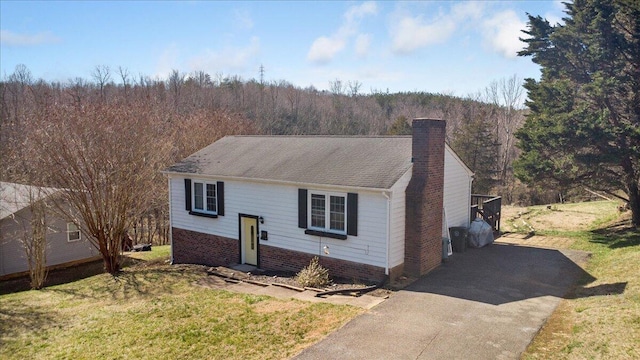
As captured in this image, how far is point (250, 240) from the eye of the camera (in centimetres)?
1603

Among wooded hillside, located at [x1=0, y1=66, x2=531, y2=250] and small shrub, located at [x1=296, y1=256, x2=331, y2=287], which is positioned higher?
wooded hillside, located at [x1=0, y1=66, x2=531, y2=250]

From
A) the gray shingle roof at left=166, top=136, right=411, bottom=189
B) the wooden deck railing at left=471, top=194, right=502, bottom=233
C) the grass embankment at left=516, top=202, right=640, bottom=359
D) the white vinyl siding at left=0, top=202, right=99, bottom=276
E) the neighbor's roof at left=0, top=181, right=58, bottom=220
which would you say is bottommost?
the white vinyl siding at left=0, top=202, right=99, bottom=276

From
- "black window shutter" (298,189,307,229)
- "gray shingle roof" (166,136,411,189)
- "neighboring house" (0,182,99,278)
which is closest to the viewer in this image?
"gray shingle roof" (166,136,411,189)

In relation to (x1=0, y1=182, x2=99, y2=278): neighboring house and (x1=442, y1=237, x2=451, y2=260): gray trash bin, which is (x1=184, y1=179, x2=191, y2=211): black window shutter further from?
(x1=442, y1=237, x2=451, y2=260): gray trash bin

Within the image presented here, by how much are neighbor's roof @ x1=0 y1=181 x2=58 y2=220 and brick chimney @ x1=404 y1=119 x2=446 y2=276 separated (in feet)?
48.7

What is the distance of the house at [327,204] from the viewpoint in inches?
508

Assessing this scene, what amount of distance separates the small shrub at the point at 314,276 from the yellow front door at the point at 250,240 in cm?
281

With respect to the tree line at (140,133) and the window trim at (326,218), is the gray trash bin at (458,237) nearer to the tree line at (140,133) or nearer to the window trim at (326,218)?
the window trim at (326,218)

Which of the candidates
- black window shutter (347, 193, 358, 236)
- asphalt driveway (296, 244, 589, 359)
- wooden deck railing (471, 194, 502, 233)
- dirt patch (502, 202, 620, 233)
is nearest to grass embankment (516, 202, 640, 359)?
asphalt driveway (296, 244, 589, 359)

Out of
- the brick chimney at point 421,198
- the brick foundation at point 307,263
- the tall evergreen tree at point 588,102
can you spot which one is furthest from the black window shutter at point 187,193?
the tall evergreen tree at point 588,102

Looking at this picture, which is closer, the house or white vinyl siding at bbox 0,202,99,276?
the house

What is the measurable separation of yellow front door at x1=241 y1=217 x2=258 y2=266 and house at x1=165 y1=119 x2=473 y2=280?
0.12 ft

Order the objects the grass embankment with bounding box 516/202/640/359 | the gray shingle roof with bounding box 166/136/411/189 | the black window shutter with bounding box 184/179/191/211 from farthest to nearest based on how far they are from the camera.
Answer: the black window shutter with bounding box 184/179/191/211, the gray shingle roof with bounding box 166/136/411/189, the grass embankment with bounding box 516/202/640/359

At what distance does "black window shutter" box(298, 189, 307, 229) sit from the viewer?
46.0ft
